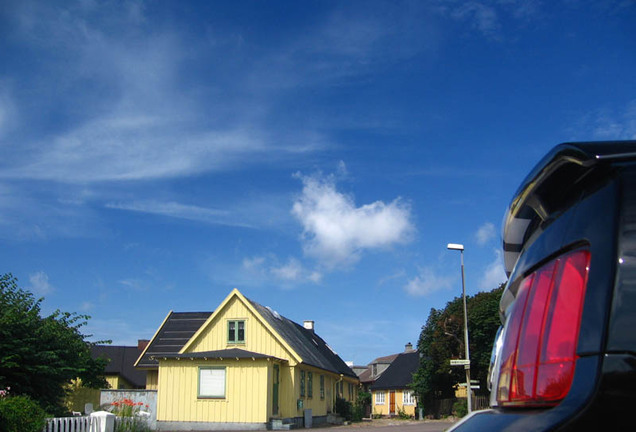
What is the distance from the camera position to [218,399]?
3117cm

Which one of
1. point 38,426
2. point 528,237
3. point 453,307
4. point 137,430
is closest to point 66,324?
point 137,430

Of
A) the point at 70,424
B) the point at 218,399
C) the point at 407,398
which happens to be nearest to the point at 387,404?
the point at 407,398

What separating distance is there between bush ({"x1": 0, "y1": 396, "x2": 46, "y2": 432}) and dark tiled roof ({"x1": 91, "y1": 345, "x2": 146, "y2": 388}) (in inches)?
1594

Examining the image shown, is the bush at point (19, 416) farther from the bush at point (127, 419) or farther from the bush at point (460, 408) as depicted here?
the bush at point (460, 408)

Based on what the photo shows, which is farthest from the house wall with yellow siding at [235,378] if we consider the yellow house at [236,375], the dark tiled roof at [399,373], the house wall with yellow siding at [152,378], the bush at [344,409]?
the dark tiled roof at [399,373]

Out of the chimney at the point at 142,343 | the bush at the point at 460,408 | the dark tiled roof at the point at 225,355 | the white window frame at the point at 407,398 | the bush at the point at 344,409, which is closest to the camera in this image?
the dark tiled roof at the point at 225,355

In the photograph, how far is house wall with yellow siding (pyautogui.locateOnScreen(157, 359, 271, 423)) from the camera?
30.6 meters

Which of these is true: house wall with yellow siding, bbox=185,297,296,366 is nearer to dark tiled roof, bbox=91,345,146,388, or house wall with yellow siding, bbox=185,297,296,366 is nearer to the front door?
the front door

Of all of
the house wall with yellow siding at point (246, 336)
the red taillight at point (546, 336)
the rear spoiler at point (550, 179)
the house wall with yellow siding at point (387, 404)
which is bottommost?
the house wall with yellow siding at point (387, 404)

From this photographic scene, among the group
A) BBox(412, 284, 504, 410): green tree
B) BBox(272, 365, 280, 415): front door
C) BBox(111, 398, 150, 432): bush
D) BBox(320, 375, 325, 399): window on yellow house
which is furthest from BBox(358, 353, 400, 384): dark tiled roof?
BBox(111, 398, 150, 432): bush

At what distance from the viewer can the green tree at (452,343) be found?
148 ft

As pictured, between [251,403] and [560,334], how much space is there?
101ft

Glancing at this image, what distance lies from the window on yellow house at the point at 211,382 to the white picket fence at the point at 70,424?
12740mm

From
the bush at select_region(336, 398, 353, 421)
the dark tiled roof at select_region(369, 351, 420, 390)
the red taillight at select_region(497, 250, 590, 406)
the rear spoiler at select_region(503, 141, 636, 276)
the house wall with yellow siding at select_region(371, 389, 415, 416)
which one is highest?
the rear spoiler at select_region(503, 141, 636, 276)
